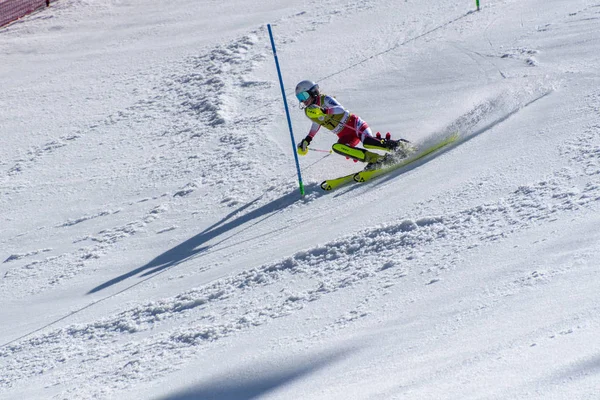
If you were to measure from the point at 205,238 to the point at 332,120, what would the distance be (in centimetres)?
220

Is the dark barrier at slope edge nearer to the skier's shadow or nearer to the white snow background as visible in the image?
the white snow background

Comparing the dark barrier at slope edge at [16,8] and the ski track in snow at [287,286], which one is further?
the dark barrier at slope edge at [16,8]

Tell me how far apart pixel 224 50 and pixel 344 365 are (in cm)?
1059

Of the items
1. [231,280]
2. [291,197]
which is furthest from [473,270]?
[291,197]

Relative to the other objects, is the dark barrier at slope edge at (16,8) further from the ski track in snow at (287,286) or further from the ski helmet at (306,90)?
the ski track in snow at (287,286)

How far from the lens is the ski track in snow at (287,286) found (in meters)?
7.19

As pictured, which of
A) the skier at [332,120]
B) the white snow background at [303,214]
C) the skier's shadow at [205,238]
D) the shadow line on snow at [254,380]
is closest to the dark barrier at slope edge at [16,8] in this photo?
the white snow background at [303,214]

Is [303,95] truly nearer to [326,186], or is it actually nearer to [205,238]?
[326,186]

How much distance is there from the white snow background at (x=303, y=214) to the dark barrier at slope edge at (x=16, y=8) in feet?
6.99

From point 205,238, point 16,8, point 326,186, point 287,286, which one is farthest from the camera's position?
point 16,8

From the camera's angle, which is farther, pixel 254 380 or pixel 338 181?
pixel 338 181

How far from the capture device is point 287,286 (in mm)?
7836

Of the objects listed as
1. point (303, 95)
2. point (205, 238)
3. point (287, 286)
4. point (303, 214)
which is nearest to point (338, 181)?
point (303, 214)

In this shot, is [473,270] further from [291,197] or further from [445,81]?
[445,81]
